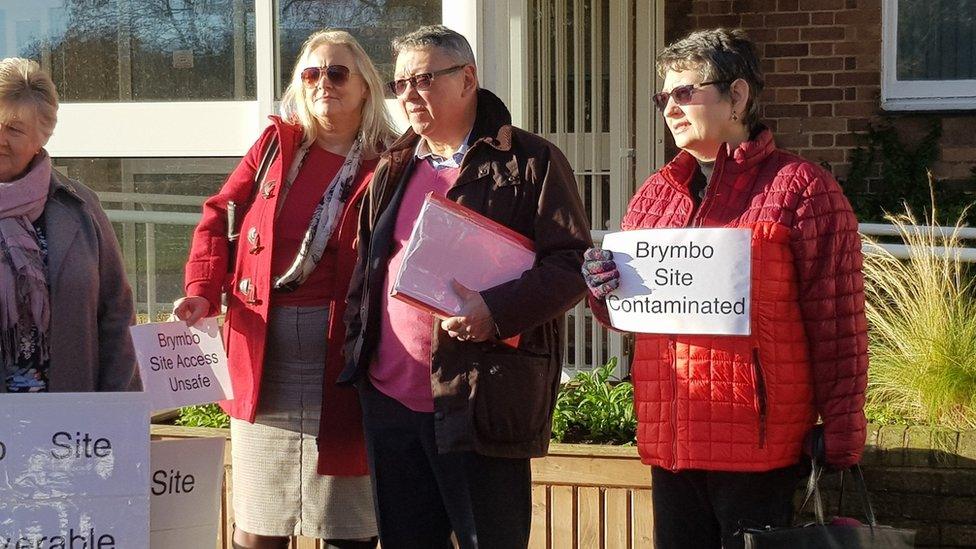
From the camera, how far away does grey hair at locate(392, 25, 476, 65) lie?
321 centimetres

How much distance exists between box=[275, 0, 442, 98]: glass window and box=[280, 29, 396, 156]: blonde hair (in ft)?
4.84

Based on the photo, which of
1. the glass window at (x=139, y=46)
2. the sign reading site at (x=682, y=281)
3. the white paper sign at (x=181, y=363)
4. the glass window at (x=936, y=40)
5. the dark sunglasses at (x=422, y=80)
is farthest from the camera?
the glass window at (x=936, y=40)

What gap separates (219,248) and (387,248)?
0.69 metres

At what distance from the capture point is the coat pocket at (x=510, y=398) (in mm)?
3090

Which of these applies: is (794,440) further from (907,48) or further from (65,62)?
(907,48)

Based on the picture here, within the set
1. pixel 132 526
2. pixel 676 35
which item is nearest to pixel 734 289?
pixel 132 526

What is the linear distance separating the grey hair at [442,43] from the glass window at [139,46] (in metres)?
2.49

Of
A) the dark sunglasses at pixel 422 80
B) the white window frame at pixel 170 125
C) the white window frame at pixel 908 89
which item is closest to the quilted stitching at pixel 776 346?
the dark sunglasses at pixel 422 80

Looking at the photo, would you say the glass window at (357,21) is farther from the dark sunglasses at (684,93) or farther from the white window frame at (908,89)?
the white window frame at (908,89)

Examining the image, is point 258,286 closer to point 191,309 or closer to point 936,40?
point 191,309

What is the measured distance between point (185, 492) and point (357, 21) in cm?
262

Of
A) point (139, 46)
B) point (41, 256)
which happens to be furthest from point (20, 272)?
point (139, 46)

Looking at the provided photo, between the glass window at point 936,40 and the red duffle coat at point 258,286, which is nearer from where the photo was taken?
the red duffle coat at point 258,286

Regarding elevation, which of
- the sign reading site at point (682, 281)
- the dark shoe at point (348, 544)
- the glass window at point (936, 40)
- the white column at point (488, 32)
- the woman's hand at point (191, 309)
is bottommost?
the dark shoe at point (348, 544)
